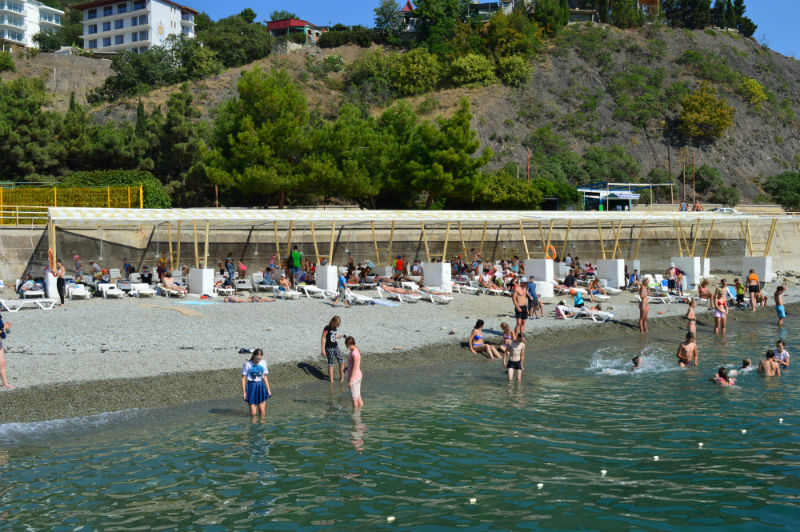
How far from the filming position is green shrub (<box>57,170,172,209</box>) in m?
32.7

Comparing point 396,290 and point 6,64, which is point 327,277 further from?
point 6,64

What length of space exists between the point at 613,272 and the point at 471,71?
55.5 m

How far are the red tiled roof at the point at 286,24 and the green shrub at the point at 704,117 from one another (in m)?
51.8

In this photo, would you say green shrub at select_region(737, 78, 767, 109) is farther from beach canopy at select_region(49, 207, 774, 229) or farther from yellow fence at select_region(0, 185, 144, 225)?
yellow fence at select_region(0, 185, 144, 225)

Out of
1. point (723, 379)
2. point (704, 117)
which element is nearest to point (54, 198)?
point (723, 379)

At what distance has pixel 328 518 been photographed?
7898mm

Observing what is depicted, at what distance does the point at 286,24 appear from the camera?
9894 centimetres

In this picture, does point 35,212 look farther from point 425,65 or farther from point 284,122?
point 425,65

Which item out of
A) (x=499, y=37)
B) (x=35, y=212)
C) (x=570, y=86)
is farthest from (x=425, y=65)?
(x=35, y=212)

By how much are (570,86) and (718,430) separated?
3017 inches

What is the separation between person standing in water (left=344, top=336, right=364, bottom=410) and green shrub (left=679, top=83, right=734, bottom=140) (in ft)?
235

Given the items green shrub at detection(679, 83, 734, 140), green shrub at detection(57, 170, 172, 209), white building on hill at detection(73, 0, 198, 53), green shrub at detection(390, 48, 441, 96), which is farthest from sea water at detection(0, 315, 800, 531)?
white building on hill at detection(73, 0, 198, 53)

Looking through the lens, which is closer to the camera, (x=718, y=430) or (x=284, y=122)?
(x=718, y=430)

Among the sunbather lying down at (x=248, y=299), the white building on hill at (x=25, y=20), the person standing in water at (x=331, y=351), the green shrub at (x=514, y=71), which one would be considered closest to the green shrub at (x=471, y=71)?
the green shrub at (x=514, y=71)
